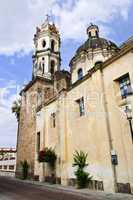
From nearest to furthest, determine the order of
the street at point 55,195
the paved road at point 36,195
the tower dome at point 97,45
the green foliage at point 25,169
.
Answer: the street at point 55,195 < the paved road at point 36,195 < the tower dome at point 97,45 < the green foliage at point 25,169

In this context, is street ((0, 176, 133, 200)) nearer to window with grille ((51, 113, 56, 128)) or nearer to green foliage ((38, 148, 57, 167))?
green foliage ((38, 148, 57, 167))

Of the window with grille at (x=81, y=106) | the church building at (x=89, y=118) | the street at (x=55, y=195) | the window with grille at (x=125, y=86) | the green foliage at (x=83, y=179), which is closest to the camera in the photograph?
the street at (x=55, y=195)

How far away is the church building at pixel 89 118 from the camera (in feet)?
39.6

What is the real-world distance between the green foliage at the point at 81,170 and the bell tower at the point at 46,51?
645 inches

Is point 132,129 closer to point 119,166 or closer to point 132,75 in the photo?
point 119,166

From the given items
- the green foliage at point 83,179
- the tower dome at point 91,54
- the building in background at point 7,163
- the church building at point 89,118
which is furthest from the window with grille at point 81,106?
the building in background at point 7,163

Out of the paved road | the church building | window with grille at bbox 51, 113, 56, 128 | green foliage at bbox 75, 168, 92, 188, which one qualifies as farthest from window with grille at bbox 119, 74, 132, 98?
window with grille at bbox 51, 113, 56, 128

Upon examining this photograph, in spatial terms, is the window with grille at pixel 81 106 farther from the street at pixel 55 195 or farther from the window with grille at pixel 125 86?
the street at pixel 55 195

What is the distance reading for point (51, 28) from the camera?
36781 millimetres

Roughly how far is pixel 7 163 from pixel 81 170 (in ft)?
94.9

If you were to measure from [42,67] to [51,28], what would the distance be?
9.42 m

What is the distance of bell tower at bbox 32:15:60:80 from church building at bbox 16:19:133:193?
166 cm

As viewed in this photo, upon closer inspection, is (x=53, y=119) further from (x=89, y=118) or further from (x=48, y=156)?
(x=89, y=118)

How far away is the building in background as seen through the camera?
1411 inches
